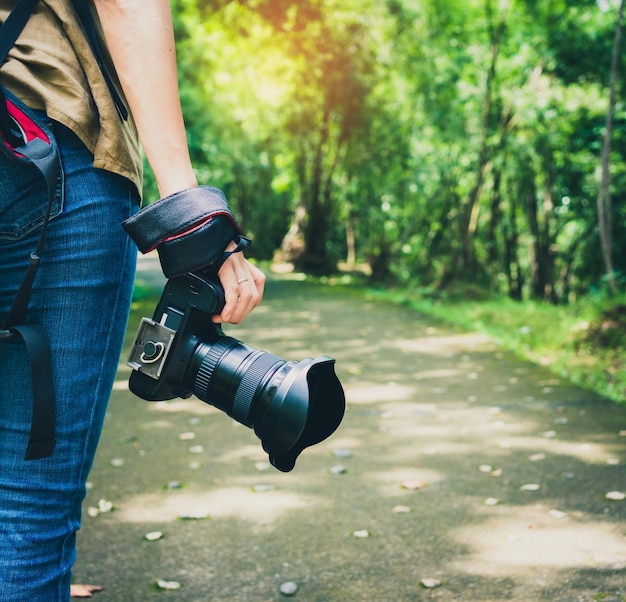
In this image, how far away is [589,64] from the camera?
937 cm

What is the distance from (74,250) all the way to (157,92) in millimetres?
293

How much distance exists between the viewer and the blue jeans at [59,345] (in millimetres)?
1104

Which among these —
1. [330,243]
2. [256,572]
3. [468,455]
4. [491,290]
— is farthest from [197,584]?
[330,243]

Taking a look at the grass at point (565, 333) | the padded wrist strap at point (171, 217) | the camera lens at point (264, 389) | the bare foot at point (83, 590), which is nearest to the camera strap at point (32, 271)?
the padded wrist strap at point (171, 217)

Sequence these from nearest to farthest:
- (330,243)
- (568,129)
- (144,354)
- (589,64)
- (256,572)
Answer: (144,354) < (256,572) < (589,64) < (568,129) < (330,243)

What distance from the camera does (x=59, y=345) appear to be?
3.69 feet

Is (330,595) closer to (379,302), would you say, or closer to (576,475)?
(576,475)

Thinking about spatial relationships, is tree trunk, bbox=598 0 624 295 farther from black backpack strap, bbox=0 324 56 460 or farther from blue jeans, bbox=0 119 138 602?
black backpack strap, bbox=0 324 56 460

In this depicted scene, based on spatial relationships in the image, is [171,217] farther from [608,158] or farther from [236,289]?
[608,158]

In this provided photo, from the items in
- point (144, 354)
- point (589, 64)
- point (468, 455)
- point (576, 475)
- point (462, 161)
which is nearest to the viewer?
point (144, 354)

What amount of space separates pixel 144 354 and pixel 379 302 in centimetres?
959

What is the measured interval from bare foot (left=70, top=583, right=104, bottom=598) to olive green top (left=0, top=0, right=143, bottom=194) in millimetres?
1707

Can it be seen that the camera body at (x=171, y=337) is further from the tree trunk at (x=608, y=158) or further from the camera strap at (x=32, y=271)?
the tree trunk at (x=608, y=158)

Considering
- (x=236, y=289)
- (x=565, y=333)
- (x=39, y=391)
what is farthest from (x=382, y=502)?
(x=565, y=333)
